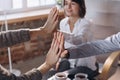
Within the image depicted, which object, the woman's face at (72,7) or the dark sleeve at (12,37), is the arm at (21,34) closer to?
the dark sleeve at (12,37)

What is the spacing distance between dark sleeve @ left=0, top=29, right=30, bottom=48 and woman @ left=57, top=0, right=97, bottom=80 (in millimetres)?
638

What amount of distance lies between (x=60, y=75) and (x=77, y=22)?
66cm

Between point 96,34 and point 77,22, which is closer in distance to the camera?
point 77,22

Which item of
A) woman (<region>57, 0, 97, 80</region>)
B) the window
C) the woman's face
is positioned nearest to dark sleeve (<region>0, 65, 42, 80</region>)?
woman (<region>57, 0, 97, 80</region>)

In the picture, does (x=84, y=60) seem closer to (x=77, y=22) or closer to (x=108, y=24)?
(x=77, y=22)

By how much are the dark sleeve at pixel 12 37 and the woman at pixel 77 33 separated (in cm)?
64

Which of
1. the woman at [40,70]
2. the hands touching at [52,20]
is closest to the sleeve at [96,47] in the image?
the hands touching at [52,20]

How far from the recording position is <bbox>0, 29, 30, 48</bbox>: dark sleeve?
1.37 m

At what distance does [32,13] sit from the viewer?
287cm

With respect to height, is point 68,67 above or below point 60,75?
below

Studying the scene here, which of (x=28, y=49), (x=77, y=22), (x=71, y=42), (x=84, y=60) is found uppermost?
(x=77, y=22)

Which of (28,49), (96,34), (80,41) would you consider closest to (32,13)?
(28,49)

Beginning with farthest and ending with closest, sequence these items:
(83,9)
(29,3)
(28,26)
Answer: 1. (29,3)
2. (28,26)
3. (83,9)

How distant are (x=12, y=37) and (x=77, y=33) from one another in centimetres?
82
